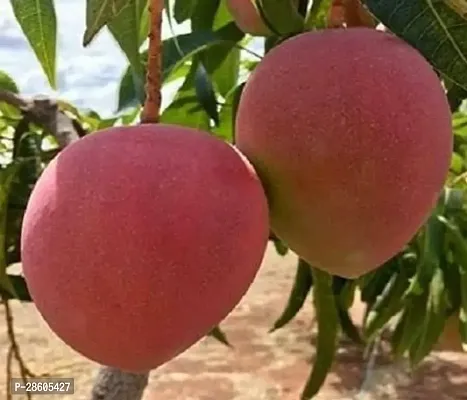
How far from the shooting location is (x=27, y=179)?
0.82 meters

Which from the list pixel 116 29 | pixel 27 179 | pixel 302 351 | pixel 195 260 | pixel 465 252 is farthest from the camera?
pixel 302 351

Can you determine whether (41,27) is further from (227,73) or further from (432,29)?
(227,73)

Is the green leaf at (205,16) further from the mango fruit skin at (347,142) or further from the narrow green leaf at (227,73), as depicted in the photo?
the mango fruit skin at (347,142)

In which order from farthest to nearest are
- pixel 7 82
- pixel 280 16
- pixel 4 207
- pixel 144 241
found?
pixel 7 82 < pixel 4 207 < pixel 280 16 < pixel 144 241

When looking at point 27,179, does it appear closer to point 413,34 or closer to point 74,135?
point 74,135

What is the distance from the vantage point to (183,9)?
724mm

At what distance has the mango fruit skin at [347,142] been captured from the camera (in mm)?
351

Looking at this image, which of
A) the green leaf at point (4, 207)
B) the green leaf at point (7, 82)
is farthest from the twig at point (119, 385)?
the green leaf at point (7, 82)

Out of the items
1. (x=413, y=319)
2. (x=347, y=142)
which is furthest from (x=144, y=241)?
(x=413, y=319)

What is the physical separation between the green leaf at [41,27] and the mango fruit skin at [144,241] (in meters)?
0.15

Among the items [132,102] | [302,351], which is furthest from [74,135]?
[302,351]

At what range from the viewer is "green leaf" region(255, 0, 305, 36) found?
1.59 feet

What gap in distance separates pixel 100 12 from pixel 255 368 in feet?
7.16

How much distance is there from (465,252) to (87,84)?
1.33 meters
